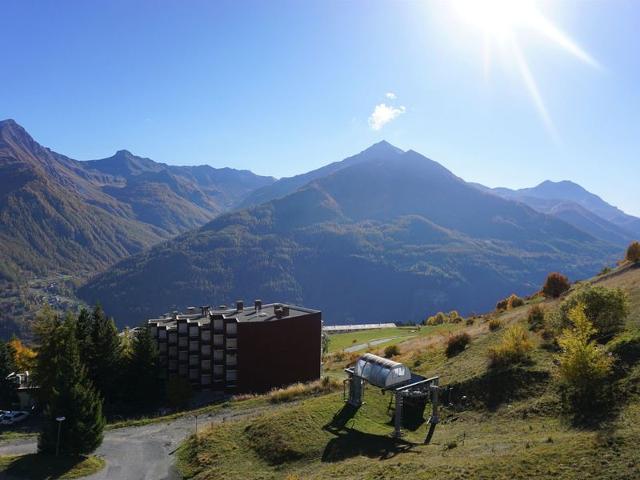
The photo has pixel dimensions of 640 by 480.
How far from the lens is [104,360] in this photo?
204 ft

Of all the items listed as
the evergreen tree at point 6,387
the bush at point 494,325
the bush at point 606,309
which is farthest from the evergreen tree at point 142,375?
the bush at point 606,309

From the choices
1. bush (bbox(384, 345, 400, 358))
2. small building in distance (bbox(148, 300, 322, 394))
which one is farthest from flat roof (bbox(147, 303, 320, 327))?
bush (bbox(384, 345, 400, 358))

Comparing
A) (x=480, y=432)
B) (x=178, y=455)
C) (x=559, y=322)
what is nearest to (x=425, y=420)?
(x=480, y=432)

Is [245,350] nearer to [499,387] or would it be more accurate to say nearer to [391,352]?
[391,352]

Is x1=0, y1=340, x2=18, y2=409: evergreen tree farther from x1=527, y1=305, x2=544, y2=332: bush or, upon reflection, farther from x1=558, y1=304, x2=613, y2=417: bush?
x1=558, y1=304, x2=613, y2=417: bush

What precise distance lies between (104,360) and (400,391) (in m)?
42.7

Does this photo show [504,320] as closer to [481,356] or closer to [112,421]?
[481,356]

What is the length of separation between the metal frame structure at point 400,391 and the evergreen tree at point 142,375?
107ft

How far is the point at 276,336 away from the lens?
70.7 meters

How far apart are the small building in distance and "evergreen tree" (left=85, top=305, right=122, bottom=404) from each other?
11324 millimetres

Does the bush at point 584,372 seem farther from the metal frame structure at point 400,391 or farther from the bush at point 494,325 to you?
the bush at point 494,325

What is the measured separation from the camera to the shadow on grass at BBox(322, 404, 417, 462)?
103ft

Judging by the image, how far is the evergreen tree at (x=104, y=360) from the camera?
61.6 m

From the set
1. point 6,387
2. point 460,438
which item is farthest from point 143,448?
point 6,387
